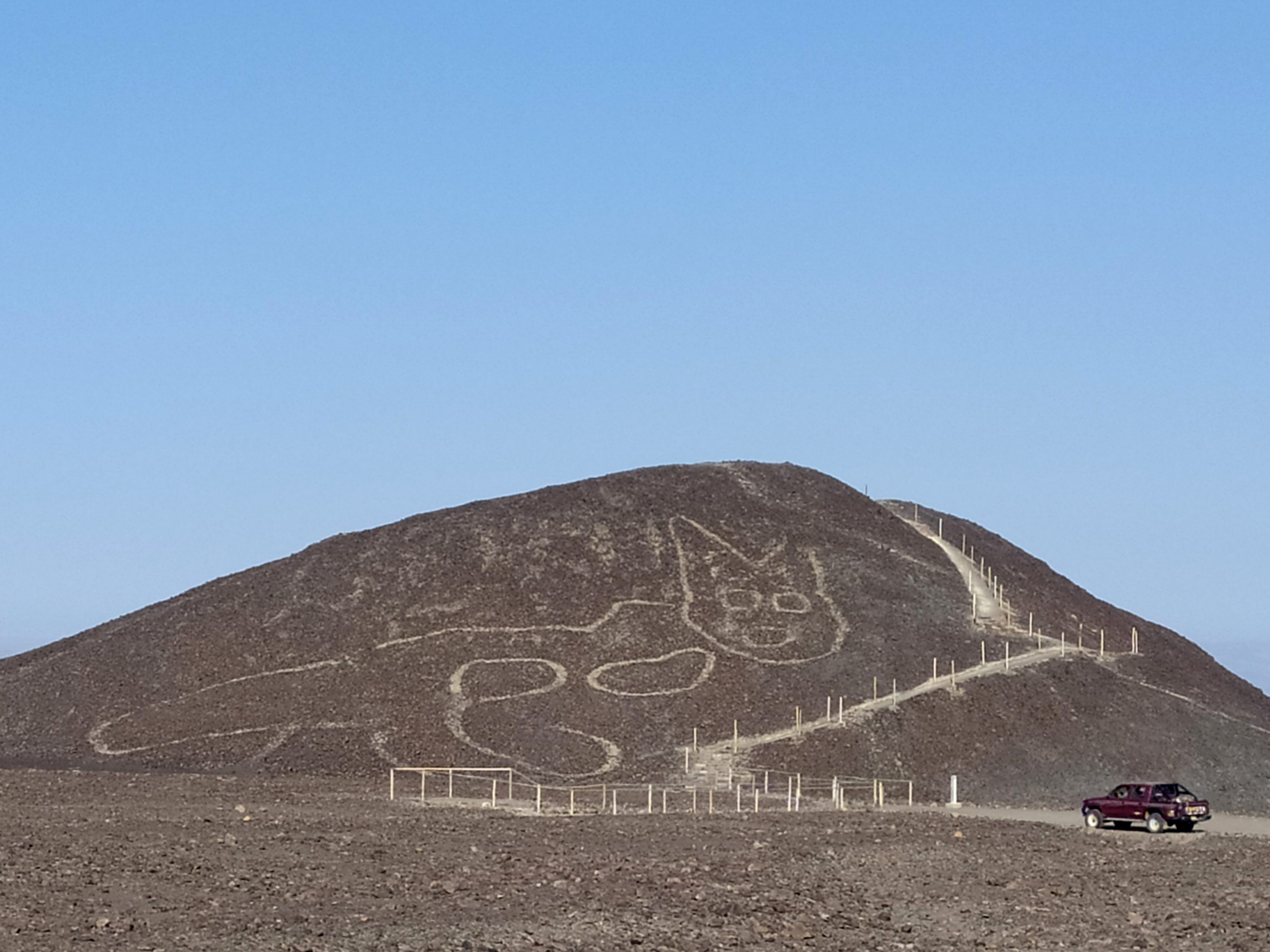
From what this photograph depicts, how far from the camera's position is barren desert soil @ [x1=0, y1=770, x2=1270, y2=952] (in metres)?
23.4

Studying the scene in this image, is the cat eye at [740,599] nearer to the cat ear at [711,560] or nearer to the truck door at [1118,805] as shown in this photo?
the cat ear at [711,560]

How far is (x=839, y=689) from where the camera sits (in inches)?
2542

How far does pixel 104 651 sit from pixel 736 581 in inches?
1128

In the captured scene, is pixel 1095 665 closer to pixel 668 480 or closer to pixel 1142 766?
pixel 1142 766

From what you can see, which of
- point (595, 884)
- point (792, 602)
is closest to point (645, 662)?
point (792, 602)

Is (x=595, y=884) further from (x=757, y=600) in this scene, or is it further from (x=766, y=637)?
(x=757, y=600)

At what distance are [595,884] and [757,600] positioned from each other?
4434 cm

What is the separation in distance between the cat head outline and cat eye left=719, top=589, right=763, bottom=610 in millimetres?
32

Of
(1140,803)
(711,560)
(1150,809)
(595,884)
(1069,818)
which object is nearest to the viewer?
(595,884)

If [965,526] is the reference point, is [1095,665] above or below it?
below

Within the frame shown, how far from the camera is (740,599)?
236 feet

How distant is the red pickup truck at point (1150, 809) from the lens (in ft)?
139

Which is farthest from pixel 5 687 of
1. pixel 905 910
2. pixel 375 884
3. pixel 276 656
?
pixel 905 910

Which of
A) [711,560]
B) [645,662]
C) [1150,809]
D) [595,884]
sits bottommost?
[595,884]
